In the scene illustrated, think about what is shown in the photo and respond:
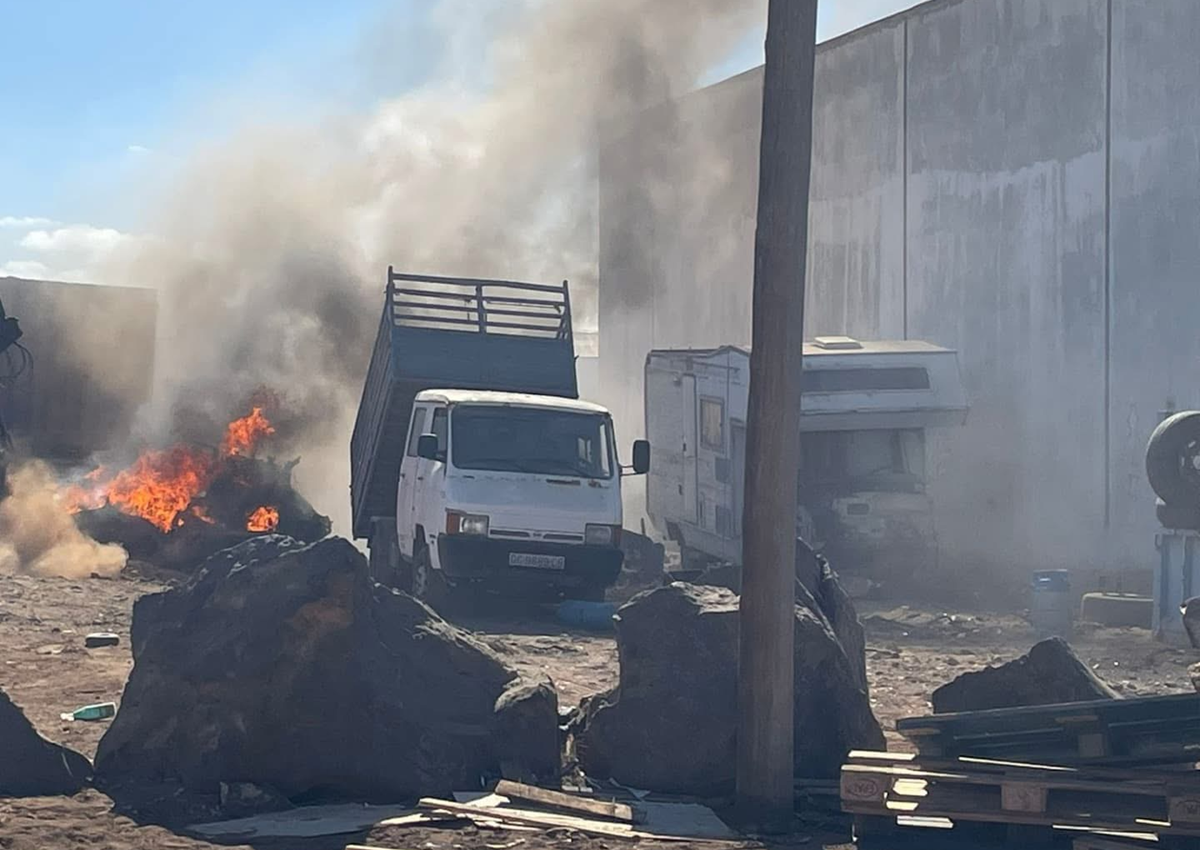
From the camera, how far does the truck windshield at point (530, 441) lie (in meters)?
16.2

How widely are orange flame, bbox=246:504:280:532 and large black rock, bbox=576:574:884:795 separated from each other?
12921 mm

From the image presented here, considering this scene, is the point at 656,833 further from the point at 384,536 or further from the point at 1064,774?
the point at 384,536

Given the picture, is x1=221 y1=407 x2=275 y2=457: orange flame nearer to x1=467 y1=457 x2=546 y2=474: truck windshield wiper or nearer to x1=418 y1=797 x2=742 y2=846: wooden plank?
x1=467 y1=457 x2=546 y2=474: truck windshield wiper

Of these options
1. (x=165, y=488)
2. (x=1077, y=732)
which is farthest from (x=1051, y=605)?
(x=165, y=488)

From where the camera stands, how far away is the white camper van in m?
20.1

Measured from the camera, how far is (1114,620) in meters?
16.9

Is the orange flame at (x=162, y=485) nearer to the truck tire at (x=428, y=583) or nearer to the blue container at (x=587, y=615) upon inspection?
the truck tire at (x=428, y=583)

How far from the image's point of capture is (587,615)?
16.0 m

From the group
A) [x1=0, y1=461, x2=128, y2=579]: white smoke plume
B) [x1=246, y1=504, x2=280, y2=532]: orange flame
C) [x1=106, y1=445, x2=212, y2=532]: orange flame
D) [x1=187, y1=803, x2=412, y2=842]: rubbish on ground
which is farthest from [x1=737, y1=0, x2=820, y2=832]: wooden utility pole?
[x1=106, y1=445, x2=212, y2=532]: orange flame

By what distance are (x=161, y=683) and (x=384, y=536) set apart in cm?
999

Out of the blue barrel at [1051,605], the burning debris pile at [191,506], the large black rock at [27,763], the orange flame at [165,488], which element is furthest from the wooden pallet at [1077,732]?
the orange flame at [165,488]

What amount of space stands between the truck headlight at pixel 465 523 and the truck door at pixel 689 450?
6.23 m

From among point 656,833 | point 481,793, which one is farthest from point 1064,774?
point 481,793

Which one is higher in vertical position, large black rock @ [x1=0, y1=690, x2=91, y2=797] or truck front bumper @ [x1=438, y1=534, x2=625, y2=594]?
truck front bumper @ [x1=438, y1=534, x2=625, y2=594]
